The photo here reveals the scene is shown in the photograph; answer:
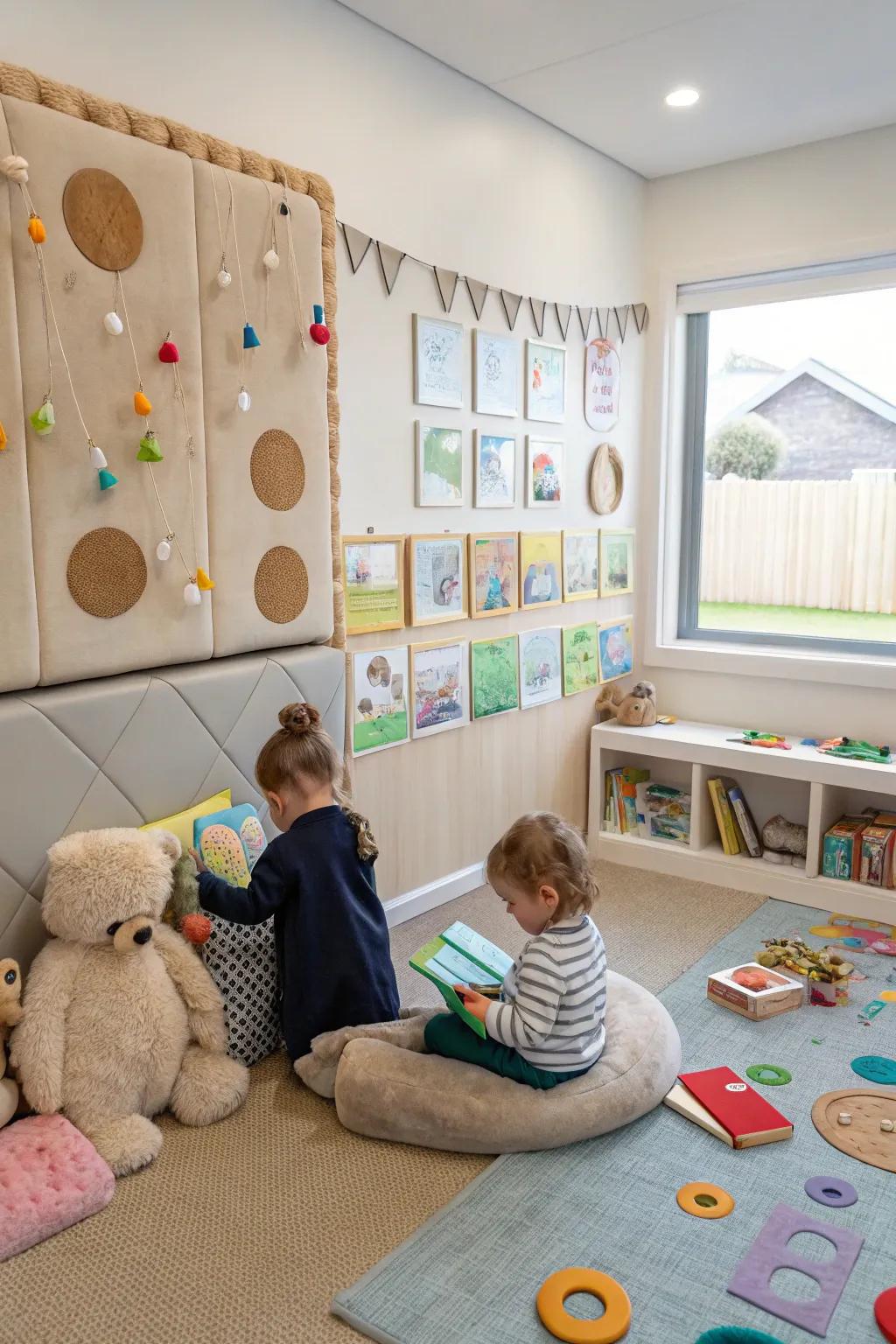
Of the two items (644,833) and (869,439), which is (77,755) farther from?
(869,439)

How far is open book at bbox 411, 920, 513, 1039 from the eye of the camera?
6.89ft

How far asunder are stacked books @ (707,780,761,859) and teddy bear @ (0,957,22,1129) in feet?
7.85

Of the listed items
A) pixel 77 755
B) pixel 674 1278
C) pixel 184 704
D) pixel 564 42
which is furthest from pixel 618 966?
pixel 564 42

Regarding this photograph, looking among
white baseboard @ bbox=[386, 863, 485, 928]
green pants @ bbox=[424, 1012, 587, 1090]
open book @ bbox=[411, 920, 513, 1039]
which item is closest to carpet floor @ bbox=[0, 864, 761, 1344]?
green pants @ bbox=[424, 1012, 587, 1090]

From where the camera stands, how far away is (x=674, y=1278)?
1655mm

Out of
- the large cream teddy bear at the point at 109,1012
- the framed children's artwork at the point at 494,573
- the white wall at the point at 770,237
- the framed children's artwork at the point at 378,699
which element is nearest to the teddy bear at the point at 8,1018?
the large cream teddy bear at the point at 109,1012

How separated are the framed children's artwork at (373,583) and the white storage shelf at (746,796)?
1215mm

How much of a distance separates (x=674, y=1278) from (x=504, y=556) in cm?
220

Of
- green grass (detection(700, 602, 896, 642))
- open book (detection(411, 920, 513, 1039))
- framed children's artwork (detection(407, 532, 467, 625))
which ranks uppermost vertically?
framed children's artwork (detection(407, 532, 467, 625))

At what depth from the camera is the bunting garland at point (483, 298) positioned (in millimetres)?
2721

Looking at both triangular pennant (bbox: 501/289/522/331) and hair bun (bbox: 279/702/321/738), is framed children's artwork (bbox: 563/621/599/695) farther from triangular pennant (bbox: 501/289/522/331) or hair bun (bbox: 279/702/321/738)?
hair bun (bbox: 279/702/321/738)

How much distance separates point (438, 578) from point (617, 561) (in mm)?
1113

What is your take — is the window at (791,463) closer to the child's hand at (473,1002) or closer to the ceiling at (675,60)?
the ceiling at (675,60)

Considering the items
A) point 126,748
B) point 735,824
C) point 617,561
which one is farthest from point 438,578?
point 735,824
